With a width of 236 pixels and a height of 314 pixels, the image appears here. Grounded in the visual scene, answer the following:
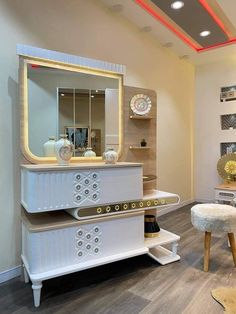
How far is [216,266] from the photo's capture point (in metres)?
2.50

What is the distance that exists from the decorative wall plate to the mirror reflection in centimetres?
23

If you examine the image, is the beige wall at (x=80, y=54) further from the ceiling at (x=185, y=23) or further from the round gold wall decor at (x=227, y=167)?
the round gold wall decor at (x=227, y=167)

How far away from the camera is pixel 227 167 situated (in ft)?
14.6

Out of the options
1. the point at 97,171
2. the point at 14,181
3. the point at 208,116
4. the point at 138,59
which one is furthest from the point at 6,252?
the point at 208,116

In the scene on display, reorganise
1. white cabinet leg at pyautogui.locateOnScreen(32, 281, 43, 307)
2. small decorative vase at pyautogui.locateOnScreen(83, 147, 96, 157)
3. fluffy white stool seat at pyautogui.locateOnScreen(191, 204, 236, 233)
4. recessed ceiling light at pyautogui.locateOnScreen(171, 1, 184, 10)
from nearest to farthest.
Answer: white cabinet leg at pyautogui.locateOnScreen(32, 281, 43, 307)
fluffy white stool seat at pyautogui.locateOnScreen(191, 204, 236, 233)
small decorative vase at pyautogui.locateOnScreen(83, 147, 96, 157)
recessed ceiling light at pyautogui.locateOnScreen(171, 1, 184, 10)

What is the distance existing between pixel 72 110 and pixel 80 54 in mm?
705

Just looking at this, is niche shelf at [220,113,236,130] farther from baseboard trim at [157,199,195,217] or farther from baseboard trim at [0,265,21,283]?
baseboard trim at [0,265,21,283]

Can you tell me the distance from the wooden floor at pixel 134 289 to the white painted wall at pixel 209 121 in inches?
95.9

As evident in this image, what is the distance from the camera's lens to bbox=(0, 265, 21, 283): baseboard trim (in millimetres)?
2190

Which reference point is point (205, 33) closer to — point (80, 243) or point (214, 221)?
point (214, 221)

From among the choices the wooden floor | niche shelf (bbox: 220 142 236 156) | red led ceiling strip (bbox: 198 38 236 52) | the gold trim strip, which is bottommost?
the wooden floor

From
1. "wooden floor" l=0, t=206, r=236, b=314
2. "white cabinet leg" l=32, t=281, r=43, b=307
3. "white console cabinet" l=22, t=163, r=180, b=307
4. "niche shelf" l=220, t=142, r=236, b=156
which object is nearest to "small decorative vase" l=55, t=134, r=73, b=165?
"white console cabinet" l=22, t=163, r=180, b=307

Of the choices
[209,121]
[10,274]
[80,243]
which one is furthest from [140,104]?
[209,121]

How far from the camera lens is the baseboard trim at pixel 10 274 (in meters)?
2.19
